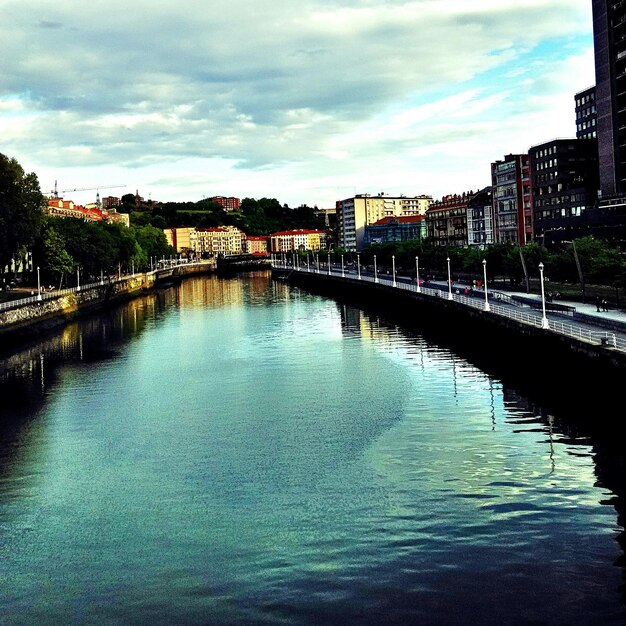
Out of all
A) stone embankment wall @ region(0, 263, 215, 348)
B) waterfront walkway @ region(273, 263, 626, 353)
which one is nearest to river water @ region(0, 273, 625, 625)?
waterfront walkway @ region(273, 263, 626, 353)

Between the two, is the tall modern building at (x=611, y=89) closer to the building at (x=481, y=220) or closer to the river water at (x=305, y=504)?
the building at (x=481, y=220)

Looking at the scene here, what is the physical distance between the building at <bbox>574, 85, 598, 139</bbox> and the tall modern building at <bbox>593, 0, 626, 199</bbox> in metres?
42.5

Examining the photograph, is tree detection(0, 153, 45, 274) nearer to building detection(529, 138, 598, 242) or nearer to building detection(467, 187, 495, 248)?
building detection(529, 138, 598, 242)

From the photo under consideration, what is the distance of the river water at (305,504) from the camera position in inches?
835

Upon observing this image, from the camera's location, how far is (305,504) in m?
28.3

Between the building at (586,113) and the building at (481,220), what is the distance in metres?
22.1

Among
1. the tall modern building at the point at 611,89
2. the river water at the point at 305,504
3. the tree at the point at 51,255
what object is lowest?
the river water at the point at 305,504

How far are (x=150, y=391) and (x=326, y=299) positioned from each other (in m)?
89.5

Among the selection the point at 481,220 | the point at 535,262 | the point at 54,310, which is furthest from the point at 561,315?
the point at 481,220

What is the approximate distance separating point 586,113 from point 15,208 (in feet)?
377

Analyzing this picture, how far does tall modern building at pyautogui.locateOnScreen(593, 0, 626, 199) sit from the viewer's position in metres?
110

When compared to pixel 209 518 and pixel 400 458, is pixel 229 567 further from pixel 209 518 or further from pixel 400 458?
pixel 400 458

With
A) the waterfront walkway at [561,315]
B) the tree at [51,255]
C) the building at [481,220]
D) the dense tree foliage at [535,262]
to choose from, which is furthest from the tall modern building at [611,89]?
the tree at [51,255]

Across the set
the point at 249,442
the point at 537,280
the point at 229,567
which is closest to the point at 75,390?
the point at 249,442
